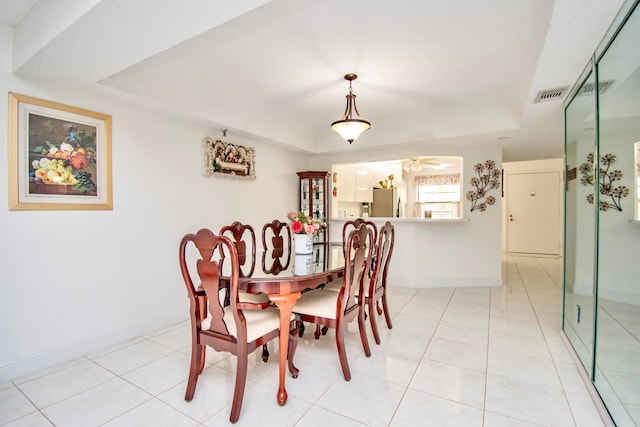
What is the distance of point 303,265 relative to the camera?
2365 millimetres

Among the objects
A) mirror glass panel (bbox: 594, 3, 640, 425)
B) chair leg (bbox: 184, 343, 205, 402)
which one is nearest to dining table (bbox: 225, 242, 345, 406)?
chair leg (bbox: 184, 343, 205, 402)

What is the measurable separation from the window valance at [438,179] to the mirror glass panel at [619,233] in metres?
5.38

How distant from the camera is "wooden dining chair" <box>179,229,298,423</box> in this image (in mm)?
1616

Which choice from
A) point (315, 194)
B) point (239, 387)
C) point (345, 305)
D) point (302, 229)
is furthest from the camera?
point (315, 194)

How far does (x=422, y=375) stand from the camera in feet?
6.89

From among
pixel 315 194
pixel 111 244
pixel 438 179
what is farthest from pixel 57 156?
pixel 438 179

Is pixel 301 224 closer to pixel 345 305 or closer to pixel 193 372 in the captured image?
pixel 345 305

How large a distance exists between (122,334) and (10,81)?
6.99 feet

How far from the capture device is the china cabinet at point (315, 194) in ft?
16.3

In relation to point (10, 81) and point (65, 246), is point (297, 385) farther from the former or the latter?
point (10, 81)

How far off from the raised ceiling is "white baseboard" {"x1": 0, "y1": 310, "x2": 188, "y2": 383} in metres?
2.05

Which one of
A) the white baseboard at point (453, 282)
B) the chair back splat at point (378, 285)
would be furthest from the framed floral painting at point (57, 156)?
the white baseboard at point (453, 282)

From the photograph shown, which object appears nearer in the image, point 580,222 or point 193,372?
point 193,372

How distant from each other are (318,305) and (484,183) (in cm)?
346
